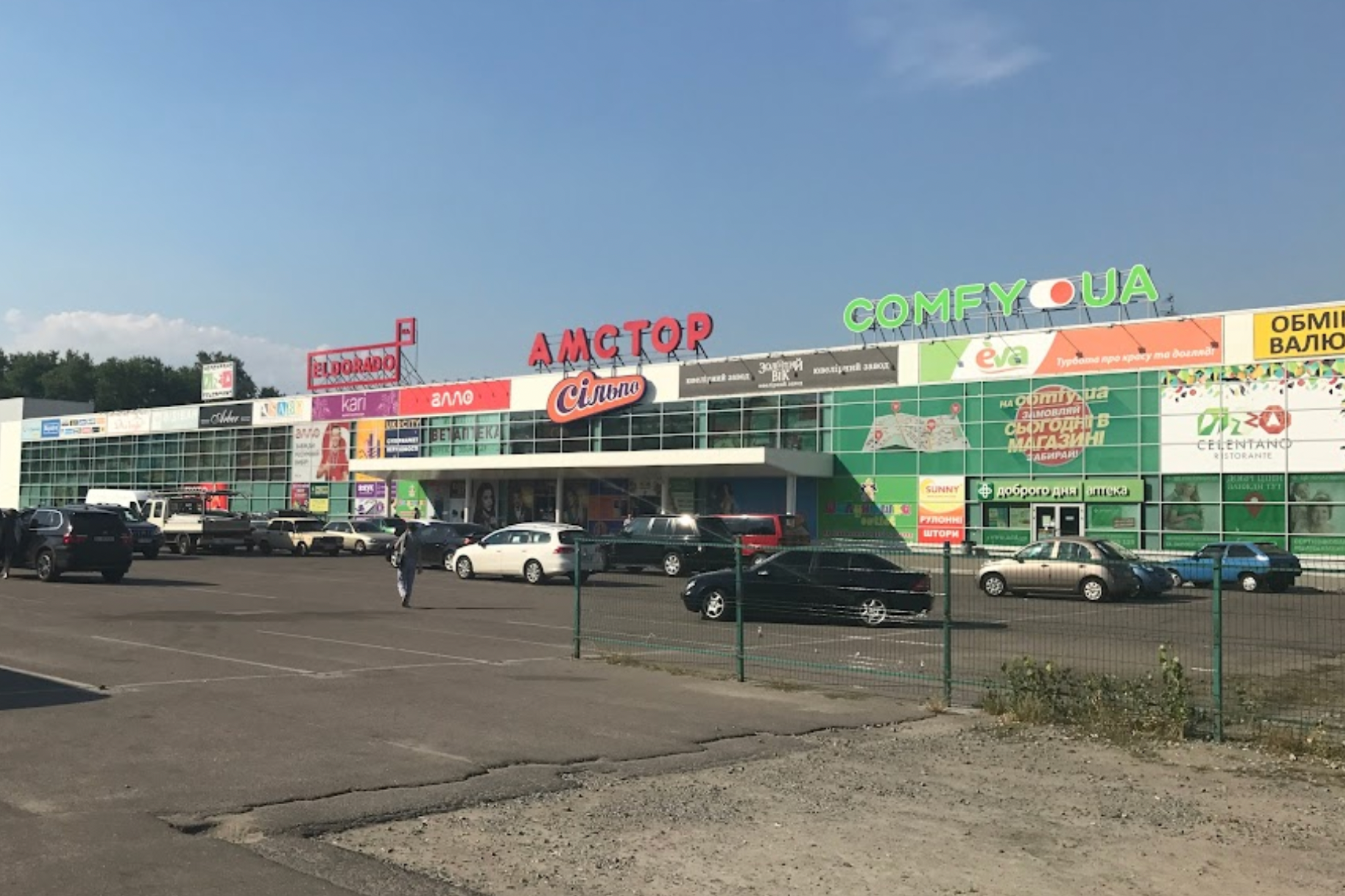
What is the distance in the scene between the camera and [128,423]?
7962cm

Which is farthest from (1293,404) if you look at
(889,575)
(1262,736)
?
(1262,736)

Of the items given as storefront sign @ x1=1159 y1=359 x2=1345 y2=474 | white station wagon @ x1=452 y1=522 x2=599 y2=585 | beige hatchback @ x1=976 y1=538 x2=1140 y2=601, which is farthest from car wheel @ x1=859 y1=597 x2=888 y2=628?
storefront sign @ x1=1159 y1=359 x2=1345 y2=474

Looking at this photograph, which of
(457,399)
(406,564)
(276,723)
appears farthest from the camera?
(457,399)

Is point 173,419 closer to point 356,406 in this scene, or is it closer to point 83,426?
point 83,426

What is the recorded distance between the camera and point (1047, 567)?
25625mm

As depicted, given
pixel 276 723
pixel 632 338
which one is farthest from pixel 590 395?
pixel 276 723

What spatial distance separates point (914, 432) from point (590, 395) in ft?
54.3

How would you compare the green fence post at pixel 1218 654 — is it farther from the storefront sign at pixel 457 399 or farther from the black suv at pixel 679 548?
the storefront sign at pixel 457 399

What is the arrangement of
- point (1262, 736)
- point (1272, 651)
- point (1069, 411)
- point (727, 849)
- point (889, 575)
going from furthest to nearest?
point (1069, 411), point (889, 575), point (1272, 651), point (1262, 736), point (727, 849)

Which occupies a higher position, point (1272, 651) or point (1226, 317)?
point (1226, 317)

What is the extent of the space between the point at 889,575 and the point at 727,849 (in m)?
8.64

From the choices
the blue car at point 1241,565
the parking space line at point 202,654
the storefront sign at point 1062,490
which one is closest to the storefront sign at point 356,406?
the storefront sign at point 1062,490

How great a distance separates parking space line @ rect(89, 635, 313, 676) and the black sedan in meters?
5.31

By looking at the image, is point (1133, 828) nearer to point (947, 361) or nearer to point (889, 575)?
point (889, 575)
